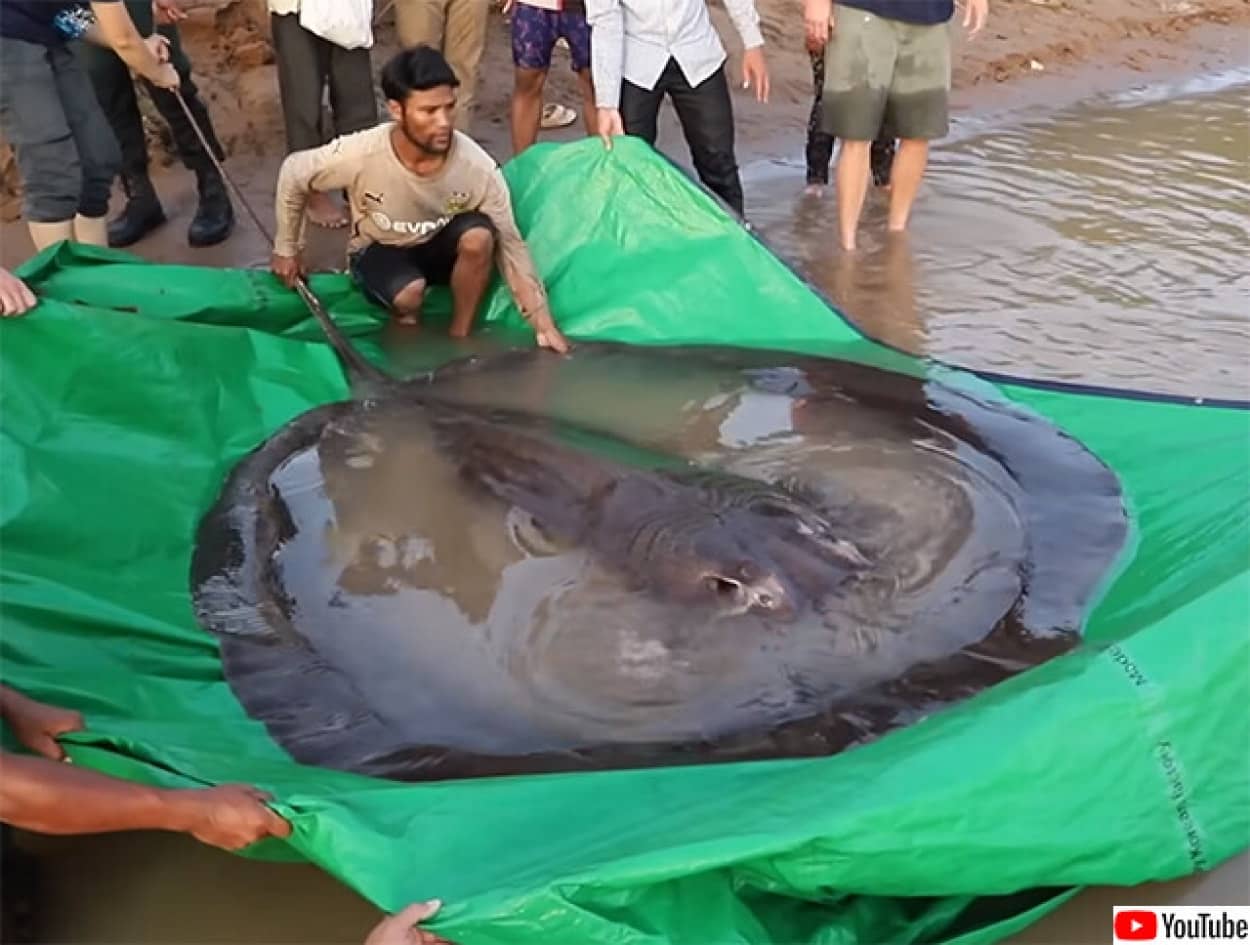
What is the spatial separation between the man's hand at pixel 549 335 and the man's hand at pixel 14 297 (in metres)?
1.45

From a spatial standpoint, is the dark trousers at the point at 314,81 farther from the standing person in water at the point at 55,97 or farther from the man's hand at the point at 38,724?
the man's hand at the point at 38,724

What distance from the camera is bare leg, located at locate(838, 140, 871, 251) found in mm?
5262

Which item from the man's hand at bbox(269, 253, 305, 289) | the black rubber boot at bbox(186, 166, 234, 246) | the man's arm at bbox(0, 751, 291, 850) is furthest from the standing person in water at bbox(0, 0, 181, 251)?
the man's arm at bbox(0, 751, 291, 850)

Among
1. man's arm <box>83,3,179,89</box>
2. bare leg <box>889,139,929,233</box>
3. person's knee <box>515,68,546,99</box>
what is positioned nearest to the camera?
man's arm <box>83,3,179,89</box>

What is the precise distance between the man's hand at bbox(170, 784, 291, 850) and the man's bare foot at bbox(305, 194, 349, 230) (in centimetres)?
385

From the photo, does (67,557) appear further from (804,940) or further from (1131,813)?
(1131,813)

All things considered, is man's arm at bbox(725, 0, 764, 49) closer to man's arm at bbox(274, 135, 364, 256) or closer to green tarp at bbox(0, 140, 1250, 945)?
man's arm at bbox(274, 135, 364, 256)

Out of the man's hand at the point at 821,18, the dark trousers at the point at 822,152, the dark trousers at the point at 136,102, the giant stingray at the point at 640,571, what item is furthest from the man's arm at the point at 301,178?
the dark trousers at the point at 822,152

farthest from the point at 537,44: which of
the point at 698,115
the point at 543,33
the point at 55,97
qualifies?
the point at 55,97

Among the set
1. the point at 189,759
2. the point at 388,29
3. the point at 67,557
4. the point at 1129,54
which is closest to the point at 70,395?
the point at 67,557

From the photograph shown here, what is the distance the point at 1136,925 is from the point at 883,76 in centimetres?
376

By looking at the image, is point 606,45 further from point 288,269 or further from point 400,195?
point 288,269

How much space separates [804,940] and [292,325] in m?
2.76

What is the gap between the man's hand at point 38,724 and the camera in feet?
6.98
